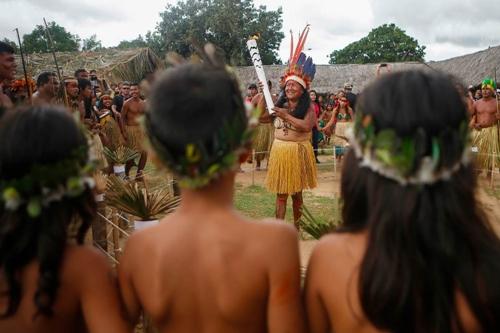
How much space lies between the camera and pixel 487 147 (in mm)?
7742

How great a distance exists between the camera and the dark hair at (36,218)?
1.25m

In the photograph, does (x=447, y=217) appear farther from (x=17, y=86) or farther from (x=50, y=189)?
(x=17, y=86)

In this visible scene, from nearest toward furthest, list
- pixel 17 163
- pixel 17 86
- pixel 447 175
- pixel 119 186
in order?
pixel 447 175 < pixel 17 163 < pixel 119 186 < pixel 17 86

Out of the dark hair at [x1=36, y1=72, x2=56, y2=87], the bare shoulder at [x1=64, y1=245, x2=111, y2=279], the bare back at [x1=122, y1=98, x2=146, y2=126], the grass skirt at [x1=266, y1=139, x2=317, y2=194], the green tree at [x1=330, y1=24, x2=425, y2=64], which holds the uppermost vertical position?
the green tree at [x1=330, y1=24, x2=425, y2=64]

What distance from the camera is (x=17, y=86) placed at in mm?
5301

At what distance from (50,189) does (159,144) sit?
333 mm

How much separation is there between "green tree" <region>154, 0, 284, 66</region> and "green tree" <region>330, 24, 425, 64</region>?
51.0 feet

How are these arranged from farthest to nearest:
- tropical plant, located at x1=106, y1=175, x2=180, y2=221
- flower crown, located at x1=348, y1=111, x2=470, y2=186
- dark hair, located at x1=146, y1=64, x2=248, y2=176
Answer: tropical plant, located at x1=106, y1=175, x2=180, y2=221 → dark hair, located at x1=146, y1=64, x2=248, y2=176 → flower crown, located at x1=348, y1=111, x2=470, y2=186

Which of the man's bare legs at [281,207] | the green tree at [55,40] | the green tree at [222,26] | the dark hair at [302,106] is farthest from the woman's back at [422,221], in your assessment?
the green tree at [55,40]

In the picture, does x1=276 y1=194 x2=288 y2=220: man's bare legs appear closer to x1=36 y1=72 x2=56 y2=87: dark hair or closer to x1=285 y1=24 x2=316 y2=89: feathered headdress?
x1=285 y1=24 x2=316 y2=89: feathered headdress

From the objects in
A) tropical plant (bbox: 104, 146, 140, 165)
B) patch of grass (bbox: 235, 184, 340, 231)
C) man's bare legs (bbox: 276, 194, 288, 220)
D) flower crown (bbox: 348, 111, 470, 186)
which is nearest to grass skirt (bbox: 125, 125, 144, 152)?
tropical plant (bbox: 104, 146, 140, 165)

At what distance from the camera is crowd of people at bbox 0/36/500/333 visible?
1.14m

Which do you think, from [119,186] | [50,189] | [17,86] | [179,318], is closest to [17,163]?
[50,189]

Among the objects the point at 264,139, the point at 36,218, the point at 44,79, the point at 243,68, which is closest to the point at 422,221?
the point at 36,218
